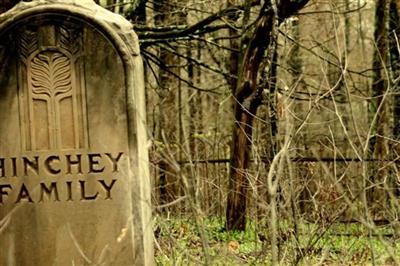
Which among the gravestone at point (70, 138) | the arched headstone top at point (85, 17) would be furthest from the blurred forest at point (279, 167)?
the arched headstone top at point (85, 17)

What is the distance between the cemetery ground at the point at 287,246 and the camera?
19.0ft

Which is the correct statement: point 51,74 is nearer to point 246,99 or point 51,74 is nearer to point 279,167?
point 279,167

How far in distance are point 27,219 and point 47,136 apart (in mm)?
636

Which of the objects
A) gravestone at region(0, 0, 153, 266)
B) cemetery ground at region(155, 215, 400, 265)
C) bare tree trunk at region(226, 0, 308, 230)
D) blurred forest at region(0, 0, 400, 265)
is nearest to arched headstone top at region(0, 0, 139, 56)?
gravestone at region(0, 0, 153, 266)

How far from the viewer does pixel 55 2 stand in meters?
5.83

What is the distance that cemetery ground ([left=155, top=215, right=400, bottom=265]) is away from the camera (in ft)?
19.0

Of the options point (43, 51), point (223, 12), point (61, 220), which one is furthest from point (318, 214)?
point (223, 12)

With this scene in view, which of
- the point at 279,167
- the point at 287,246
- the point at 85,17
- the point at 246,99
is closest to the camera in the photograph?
the point at 279,167

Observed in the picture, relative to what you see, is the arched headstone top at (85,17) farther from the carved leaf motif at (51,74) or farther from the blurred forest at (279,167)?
the blurred forest at (279,167)

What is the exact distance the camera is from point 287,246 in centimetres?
613

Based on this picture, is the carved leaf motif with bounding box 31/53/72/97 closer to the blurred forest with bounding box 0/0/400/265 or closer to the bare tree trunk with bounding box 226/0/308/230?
the blurred forest with bounding box 0/0/400/265

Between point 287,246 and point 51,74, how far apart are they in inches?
88.6

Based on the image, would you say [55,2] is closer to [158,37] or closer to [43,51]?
[43,51]

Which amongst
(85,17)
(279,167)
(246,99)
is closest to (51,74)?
(85,17)
